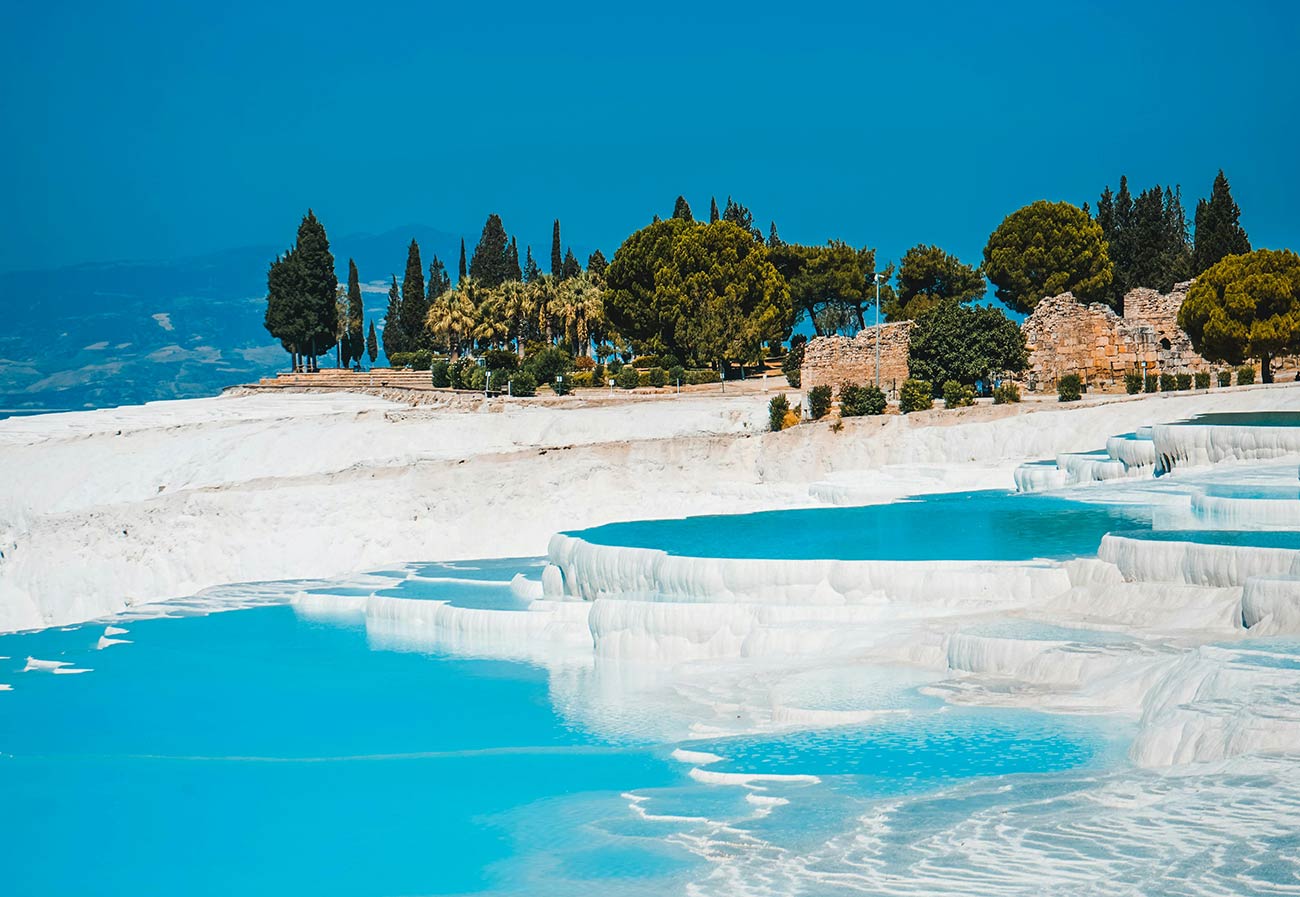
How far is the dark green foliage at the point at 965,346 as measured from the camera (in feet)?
113

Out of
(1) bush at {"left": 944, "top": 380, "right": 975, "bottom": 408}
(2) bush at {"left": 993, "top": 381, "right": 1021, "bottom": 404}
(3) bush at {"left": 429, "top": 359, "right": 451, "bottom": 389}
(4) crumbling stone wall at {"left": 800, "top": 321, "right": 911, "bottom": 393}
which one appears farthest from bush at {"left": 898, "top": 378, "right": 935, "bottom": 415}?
(3) bush at {"left": 429, "top": 359, "right": 451, "bottom": 389}

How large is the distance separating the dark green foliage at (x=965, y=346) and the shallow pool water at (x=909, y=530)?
11.8 m

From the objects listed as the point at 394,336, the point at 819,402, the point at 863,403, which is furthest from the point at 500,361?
the point at 394,336

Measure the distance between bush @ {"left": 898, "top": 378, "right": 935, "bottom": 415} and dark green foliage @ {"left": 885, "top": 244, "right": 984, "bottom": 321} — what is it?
20.6 meters

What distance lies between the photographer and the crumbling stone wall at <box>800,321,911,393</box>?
1469 inches

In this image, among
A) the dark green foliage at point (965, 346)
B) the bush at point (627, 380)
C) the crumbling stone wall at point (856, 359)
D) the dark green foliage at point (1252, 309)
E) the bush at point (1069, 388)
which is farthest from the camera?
the bush at point (627, 380)

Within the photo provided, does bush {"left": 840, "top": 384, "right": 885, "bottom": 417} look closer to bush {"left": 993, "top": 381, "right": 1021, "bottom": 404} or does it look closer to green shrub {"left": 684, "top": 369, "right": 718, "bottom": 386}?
bush {"left": 993, "top": 381, "right": 1021, "bottom": 404}

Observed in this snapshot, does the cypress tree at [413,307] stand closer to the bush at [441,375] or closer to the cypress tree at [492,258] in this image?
the cypress tree at [492,258]

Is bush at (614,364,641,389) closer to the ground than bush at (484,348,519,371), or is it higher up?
closer to the ground

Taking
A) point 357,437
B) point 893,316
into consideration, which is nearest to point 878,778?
point 357,437

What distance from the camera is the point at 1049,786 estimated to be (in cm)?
958

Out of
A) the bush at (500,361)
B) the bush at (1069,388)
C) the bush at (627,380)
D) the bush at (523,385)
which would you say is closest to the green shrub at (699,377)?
the bush at (627,380)

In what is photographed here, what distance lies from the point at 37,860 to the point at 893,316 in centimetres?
4432

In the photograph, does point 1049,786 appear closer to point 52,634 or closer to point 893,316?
point 52,634
